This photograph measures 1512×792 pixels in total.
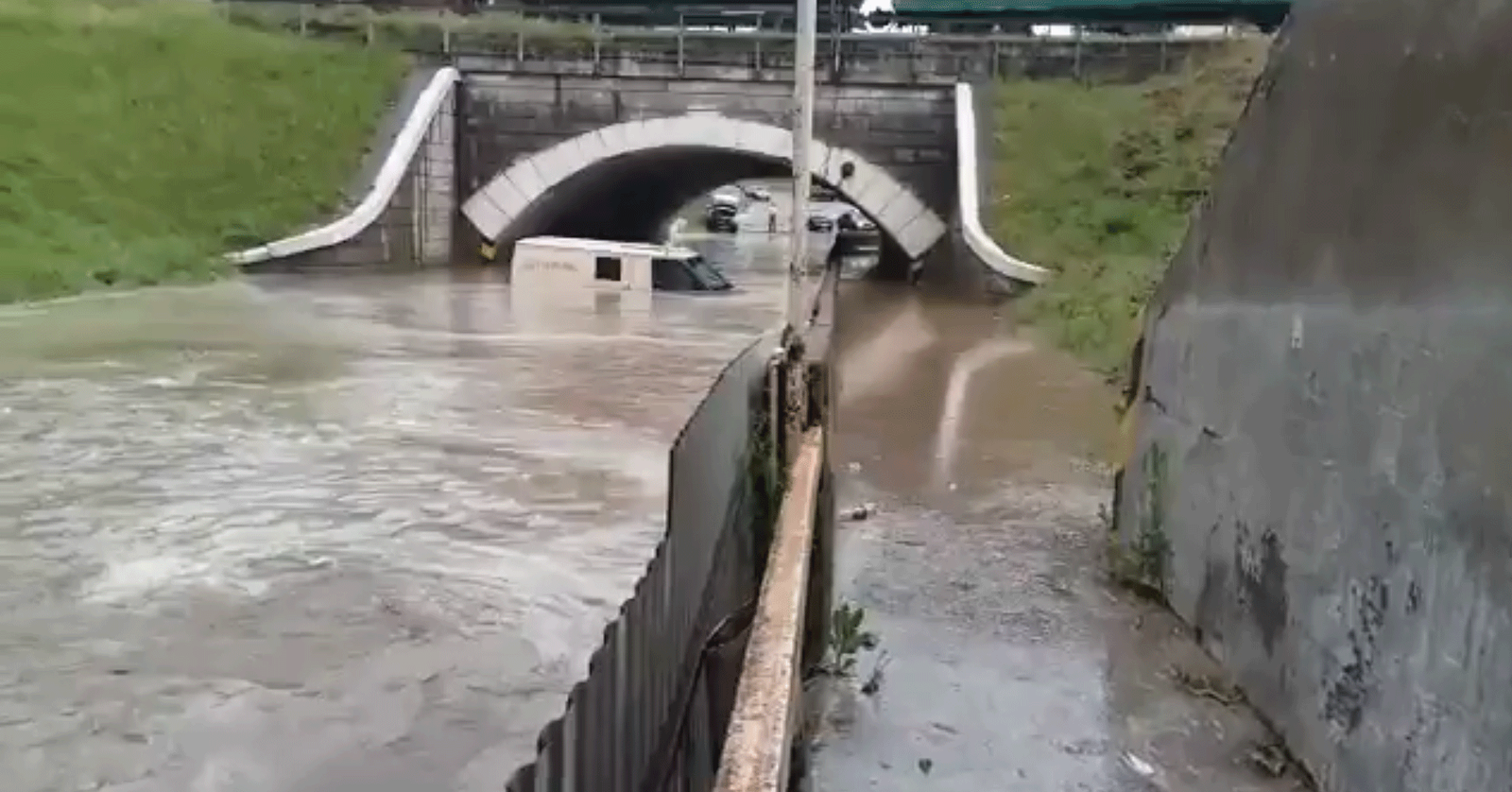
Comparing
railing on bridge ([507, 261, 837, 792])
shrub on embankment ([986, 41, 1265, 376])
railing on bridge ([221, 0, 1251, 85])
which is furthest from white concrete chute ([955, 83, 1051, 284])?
railing on bridge ([507, 261, 837, 792])

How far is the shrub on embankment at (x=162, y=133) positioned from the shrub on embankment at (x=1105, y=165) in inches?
457

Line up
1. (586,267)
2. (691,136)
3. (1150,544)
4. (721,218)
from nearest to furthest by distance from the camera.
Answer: (1150,544) < (586,267) < (691,136) < (721,218)

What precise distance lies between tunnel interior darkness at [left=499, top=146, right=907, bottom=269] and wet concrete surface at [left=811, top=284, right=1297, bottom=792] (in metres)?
18.1

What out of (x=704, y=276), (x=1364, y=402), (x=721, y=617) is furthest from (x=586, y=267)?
(x=1364, y=402)

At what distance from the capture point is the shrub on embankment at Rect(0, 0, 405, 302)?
22.6 metres

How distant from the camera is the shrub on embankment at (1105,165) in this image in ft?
76.2

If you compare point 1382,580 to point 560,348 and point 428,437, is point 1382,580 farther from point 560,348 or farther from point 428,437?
point 560,348

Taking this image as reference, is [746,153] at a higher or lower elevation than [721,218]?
higher

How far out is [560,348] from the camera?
59.6 feet

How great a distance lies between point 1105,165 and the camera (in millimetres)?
25703

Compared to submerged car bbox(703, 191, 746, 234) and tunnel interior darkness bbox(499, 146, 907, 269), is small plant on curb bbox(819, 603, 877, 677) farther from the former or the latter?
submerged car bbox(703, 191, 746, 234)

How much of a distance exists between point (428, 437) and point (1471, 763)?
958cm

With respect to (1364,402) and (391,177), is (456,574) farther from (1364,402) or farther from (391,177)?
(391,177)

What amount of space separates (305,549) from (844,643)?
13.0 feet
